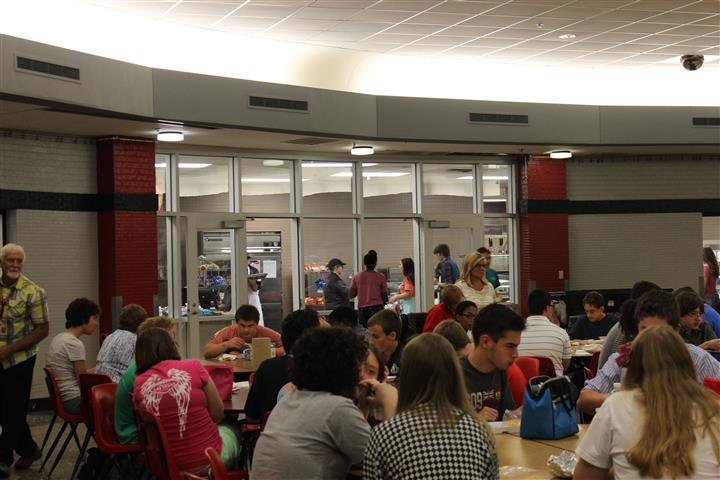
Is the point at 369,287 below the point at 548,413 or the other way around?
the other way around

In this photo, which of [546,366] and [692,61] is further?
[692,61]

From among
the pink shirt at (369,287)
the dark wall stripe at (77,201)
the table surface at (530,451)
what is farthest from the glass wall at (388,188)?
the table surface at (530,451)

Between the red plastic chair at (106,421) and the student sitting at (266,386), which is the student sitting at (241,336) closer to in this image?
the red plastic chair at (106,421)

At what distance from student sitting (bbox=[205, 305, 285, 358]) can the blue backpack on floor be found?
12.3ft

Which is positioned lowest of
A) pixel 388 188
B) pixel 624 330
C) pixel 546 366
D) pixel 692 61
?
pixel 546 366

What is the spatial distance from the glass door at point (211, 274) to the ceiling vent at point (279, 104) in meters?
2.14

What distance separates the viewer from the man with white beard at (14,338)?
6973mm

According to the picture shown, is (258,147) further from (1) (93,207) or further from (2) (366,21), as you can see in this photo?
(2) (366,21)

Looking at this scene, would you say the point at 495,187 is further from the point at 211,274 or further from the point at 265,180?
the point at 211,274

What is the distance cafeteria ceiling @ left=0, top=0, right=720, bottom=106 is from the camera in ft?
29.0

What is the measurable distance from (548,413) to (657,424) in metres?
1.47

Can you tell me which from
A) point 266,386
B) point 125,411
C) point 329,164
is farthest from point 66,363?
point 329,164

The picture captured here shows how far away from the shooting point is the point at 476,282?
30.3ft

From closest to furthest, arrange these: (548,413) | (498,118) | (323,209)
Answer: (548,413), (498,118), (323,209)
